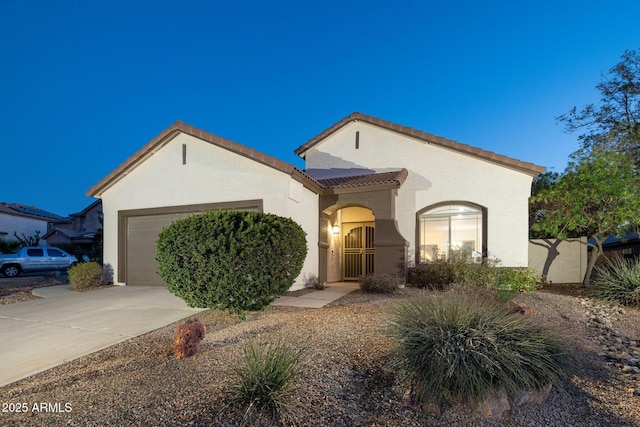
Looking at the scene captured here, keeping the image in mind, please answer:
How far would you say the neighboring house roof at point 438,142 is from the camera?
34.4ft

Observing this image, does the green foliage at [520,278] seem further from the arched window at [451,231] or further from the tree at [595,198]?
the tree at [595,198]

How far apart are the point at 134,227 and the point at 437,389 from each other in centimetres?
1183

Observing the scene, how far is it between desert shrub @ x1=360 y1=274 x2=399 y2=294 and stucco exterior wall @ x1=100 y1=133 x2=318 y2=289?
2066 millimetres

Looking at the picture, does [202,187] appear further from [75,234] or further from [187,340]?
[75,234]

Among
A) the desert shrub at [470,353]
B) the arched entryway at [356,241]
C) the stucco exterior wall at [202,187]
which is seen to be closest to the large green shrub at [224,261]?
the desert shrub at [470,353]

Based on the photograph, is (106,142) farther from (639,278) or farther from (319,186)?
(639,278)

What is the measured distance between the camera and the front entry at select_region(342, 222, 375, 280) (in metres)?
13.6

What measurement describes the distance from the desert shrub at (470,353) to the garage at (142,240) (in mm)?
9199

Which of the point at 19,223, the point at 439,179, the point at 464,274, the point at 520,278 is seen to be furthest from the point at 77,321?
the point at 19,223

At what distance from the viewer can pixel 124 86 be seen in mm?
61531

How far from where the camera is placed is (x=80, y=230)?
29.5 metres

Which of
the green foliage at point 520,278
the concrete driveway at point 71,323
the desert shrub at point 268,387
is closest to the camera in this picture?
the desert shrub at point 268,387

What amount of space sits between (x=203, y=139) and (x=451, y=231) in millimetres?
9242

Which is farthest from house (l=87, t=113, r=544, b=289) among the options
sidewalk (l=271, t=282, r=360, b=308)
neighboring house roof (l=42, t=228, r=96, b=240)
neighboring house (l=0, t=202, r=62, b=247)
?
neighboring house (l=0, t=202, r=62, b=247)
